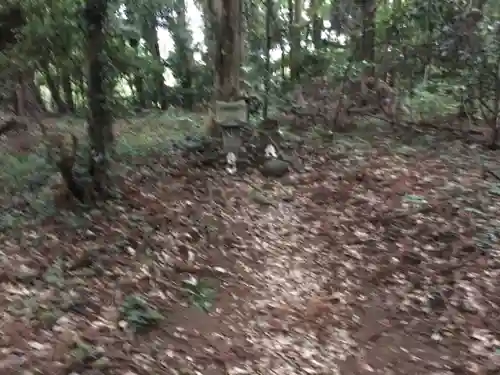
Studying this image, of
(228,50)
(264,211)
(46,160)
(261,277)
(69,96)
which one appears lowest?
(261,277)

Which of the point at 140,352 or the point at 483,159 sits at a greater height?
the point at 483,159

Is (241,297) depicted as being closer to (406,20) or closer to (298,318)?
(298,318)

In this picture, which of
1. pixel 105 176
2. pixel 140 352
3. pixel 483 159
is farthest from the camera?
pixel 483 159

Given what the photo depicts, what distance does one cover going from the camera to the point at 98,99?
21.7 ft

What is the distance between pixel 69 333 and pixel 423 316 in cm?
311

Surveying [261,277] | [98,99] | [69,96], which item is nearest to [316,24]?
[69,96]

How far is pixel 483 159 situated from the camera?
28.2 ft

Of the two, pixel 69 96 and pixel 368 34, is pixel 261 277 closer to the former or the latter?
pixel 368 34

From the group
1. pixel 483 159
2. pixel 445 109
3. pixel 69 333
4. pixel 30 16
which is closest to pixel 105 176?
pixel 30 16

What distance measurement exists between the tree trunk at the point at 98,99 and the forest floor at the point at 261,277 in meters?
0.46

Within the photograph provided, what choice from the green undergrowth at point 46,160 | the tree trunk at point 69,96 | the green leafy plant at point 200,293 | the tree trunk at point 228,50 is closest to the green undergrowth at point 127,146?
the green undergrowth at point 46,160

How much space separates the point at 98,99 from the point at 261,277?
283 cm

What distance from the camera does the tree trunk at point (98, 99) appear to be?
6.33m

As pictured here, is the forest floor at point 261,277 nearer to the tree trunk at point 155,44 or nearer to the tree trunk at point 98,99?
the tree trunk at point 98,99
